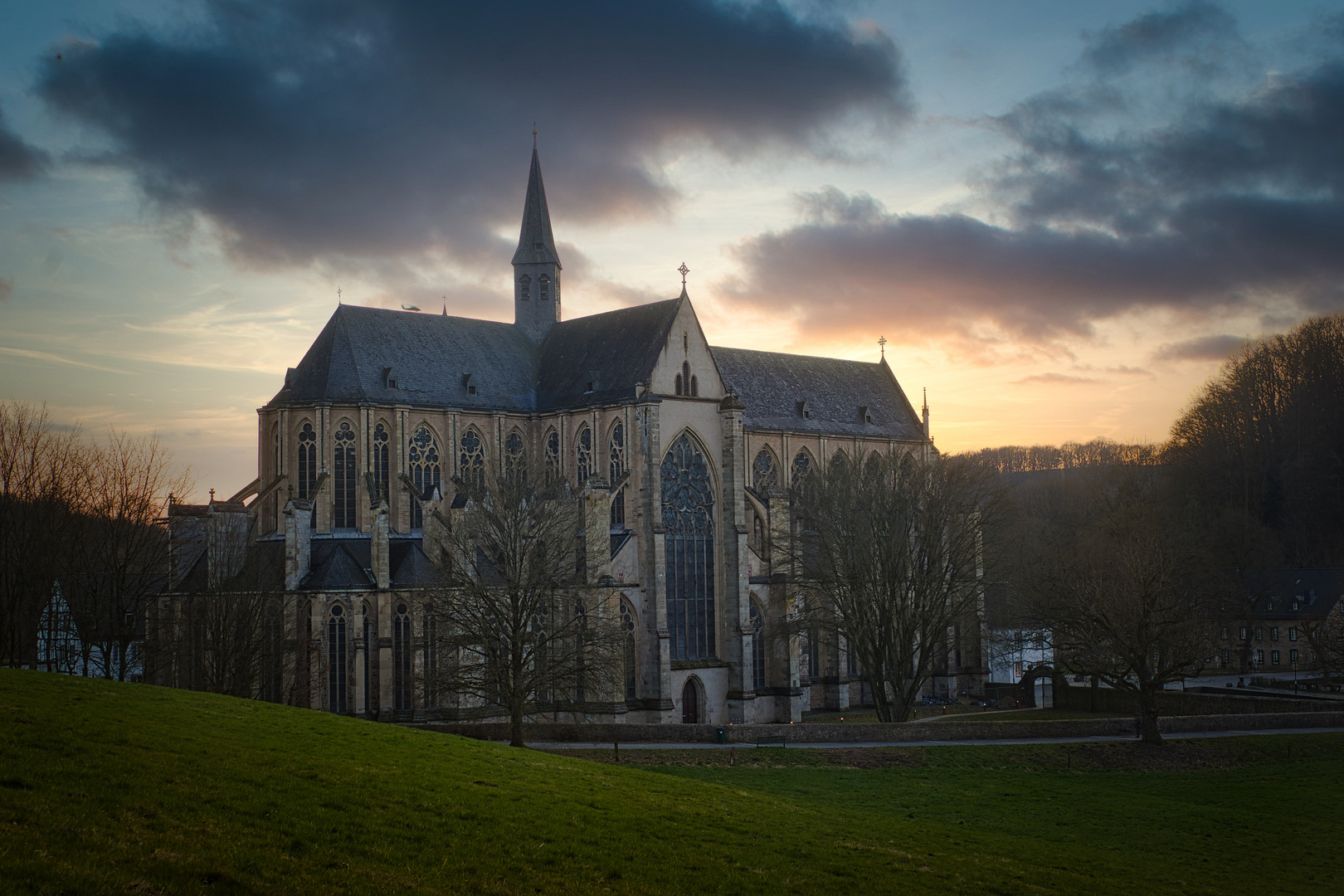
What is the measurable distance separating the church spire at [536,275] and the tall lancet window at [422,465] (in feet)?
36.8

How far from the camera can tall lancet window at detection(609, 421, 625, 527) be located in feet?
170

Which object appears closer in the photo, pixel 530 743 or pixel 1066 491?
pixel 530 743

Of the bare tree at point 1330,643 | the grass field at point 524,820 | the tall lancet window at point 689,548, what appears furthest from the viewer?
the bare tree at point 1330,643

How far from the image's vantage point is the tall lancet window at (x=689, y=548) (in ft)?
171

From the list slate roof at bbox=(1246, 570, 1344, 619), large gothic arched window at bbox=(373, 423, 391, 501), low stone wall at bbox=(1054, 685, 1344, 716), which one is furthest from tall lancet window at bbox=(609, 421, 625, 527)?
slate roof at bbox=(1246, 570, 1344, 619)

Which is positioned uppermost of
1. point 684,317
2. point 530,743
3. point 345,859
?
point 684,317

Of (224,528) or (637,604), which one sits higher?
(224,528)

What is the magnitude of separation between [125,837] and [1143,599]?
39.2 metres

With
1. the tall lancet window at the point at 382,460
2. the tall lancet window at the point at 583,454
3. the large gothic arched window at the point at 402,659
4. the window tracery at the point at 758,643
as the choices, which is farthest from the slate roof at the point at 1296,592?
the tall lancet window at the point at 382,460

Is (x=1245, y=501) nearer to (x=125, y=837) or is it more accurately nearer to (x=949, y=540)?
(x=949, y=540)

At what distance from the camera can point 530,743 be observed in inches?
1550

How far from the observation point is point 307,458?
51344 millimetres

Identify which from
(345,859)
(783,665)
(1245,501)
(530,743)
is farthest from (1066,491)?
(345,859)

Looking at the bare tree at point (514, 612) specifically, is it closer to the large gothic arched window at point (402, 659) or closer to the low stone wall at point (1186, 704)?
the large gothic arched window at point (402, 659)
